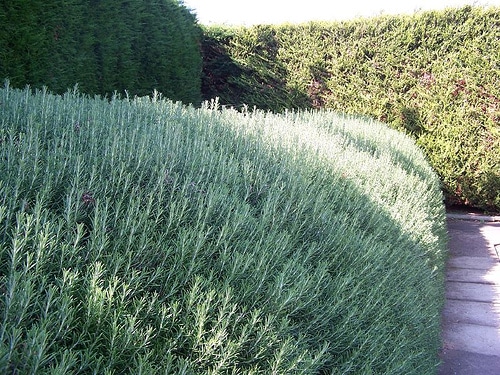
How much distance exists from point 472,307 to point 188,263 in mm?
4451

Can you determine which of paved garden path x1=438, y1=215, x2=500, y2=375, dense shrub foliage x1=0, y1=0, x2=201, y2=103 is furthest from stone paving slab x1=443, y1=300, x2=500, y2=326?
dense shrub foliage x1=0, y1=0, x2=201, y2=103

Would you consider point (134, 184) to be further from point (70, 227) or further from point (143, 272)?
point (143, 272)

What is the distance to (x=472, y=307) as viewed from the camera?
511 cm

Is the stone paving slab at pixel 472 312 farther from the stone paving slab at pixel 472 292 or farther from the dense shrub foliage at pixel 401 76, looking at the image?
the dense shrub foliage at pixel 401 76

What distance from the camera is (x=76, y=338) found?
1.29m

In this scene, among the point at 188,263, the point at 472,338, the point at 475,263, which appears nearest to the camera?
the point at 188,263

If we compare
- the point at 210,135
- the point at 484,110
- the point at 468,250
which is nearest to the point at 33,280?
the point at 210,135

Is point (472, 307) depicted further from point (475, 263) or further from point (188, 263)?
point (188, 263)

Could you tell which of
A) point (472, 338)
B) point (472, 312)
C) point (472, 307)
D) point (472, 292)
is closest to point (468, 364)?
point (472, 338)

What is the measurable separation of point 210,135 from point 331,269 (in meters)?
1.49

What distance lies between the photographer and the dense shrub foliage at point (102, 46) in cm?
522

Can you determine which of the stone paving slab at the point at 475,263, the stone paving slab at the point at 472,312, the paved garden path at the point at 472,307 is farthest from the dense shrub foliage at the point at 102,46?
the stone paving slab at the point at 475,263

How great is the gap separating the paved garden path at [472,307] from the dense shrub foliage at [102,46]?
209 inches

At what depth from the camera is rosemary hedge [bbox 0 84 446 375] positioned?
51.8 inches
